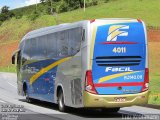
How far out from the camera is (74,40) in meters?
19.3

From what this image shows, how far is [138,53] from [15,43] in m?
87.3

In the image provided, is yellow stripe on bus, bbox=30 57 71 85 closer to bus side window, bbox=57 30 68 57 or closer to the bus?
bus side window, bbox=57 30 68 57

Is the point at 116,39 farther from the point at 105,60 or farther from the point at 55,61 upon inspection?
the point at 55,61

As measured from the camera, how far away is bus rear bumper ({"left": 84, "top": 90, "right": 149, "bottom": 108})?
1777cm

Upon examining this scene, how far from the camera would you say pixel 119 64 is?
59.7ft

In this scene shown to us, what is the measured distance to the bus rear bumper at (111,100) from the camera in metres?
17.8

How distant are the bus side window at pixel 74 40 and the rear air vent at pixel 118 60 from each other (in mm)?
1147

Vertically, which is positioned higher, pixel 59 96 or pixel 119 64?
pixel 119 64

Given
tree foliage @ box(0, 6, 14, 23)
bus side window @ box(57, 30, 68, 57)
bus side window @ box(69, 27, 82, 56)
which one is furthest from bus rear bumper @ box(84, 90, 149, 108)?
tree foliage @ box(0, 6, 14, 23)

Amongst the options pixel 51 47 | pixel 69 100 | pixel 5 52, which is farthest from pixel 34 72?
pixel 5 52

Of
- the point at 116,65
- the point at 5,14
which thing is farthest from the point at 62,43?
the point at 5,14

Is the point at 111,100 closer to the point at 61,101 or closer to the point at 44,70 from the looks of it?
the point at 61,101

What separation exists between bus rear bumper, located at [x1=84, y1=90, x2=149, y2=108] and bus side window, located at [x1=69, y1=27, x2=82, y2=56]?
6.42 feet

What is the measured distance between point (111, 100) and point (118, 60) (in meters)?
1.46
